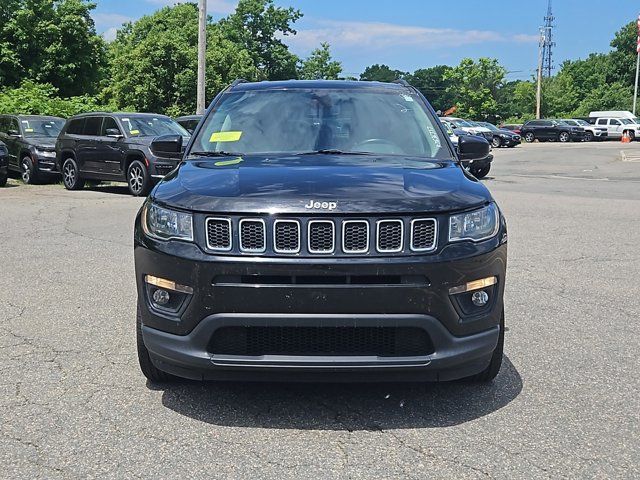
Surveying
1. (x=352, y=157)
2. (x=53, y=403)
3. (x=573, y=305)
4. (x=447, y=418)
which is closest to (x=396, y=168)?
(x=352, y=157)

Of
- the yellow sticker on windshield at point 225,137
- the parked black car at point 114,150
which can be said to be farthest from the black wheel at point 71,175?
the yellow sticker on windshield at point 225,137

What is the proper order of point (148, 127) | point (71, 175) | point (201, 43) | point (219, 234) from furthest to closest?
point (201, 43)
point (71, 175)
point (148, 127)
point (219, 234)

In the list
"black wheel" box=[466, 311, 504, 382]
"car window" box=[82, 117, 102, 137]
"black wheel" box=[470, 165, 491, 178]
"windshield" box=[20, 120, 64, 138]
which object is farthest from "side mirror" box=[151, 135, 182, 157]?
"black wheel" box=[470, 165, 491, 178]

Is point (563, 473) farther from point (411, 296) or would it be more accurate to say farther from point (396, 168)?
point (396, 168)

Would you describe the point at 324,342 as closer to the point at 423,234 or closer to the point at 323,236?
the point at 323,236

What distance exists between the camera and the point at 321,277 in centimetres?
328

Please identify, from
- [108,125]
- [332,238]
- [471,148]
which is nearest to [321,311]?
[332,238]

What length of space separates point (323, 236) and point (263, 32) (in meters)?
70.9

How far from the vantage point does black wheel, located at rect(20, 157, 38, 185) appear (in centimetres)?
1762

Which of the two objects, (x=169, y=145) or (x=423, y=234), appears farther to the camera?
(x=169, y=145)

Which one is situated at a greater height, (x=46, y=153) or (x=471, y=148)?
(x=471, y=148)

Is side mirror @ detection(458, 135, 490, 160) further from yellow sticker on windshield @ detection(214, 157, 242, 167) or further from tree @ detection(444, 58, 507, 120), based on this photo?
tree @ detection(444, 58, 507, 120)

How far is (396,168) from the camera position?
395cm

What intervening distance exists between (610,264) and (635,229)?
305cm
